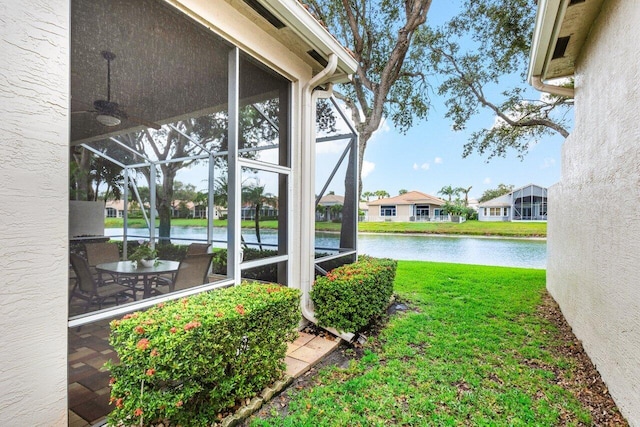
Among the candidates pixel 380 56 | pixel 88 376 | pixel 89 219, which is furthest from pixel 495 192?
pixel 88 376

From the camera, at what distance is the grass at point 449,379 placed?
8.93 feet

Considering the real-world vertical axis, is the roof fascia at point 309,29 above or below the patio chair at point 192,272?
above

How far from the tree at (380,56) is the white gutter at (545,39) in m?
4.04

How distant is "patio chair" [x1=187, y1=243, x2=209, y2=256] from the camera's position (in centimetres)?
614

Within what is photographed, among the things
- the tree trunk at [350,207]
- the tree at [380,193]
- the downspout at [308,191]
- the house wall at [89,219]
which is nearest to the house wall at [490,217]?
the tree at [380,193]

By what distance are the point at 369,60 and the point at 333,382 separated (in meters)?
10.1

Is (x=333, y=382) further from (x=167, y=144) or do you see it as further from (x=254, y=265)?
(x=167, y=144)

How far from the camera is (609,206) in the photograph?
3.25 metres

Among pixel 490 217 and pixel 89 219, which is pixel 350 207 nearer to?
pixel 89 219

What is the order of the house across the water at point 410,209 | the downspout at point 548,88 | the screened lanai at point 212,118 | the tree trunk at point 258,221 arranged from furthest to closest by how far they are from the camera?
the house across the water at point 410,209, the downspout at point 548,88, the tree trunk at point 258,221, the screened lanai at point 212,118

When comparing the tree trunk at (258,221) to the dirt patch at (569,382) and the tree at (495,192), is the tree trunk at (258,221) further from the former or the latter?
the tree at (495,192)

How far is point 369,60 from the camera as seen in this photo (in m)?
10.3

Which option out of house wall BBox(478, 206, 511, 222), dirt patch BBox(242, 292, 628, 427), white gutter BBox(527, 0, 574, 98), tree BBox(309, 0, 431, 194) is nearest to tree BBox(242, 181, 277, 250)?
dirt patch BBox(242, 292, 628, 427)

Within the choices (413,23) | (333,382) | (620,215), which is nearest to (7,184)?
(333,382)
